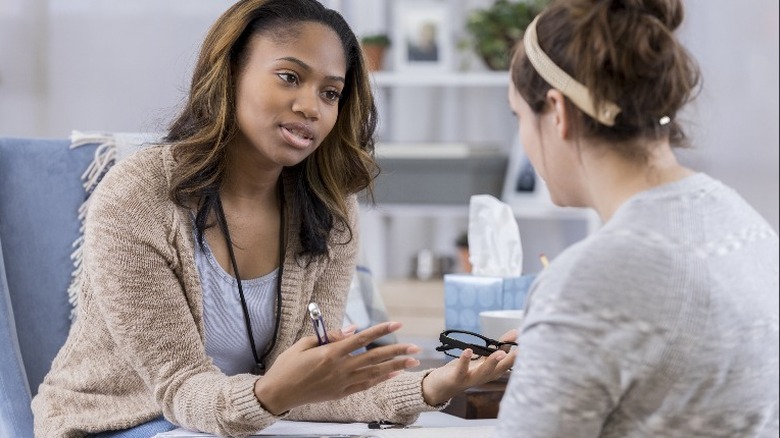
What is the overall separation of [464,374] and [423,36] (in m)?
2.43

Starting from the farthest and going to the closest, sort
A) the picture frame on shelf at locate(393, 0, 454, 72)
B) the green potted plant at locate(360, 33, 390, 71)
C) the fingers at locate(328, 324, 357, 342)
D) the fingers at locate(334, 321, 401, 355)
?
the picture frame on shelf at locate(393, 0, 454, 72) → the green potted plant at locate(360, 33, 390, 71) → the fingers at locate(328, 324, 357, 342) → the fingers at locate(334, 321, 401, 355)

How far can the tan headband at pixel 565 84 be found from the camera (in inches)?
38.0

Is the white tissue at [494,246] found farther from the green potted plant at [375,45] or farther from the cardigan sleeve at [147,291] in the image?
the green potted plant at [375,45]

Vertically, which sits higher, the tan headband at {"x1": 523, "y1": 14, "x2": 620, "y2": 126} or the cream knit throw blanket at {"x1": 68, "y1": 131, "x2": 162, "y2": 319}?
the tan headband at {"x1": 523, "y1": 14, "x2": 620, "y2": 126}

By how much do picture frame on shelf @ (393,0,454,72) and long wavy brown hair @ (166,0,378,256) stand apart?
2.00m

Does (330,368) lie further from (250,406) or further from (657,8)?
(657,8)

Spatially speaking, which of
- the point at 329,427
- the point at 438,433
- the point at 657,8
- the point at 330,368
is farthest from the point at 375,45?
the point at 657,8

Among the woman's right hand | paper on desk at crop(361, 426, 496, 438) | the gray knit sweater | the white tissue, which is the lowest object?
paper on desk at crop(361, 426, 496, 438)

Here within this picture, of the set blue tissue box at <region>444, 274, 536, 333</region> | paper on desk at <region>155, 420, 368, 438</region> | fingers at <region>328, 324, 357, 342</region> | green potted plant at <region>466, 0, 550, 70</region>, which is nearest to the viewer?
fingers at <region>328, 324, 357, 342</region>

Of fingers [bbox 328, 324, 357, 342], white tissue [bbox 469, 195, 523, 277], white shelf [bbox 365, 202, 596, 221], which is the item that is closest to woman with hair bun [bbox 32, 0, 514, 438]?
fingers [bbox 328, 324, 357, 342]

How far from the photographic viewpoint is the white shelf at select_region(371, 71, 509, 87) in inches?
138

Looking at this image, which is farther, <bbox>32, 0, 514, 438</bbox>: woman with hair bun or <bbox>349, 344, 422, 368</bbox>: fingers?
<bbox>32, 0, 514, 438</bbox>: woman with hair bun

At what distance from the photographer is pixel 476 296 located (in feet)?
5.75

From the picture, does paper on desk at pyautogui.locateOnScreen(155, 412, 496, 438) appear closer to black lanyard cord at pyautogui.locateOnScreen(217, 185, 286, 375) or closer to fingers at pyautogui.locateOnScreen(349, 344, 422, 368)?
black lanyard cord at pyautogui.locateOnScreen(217, 185, 286, 375)
